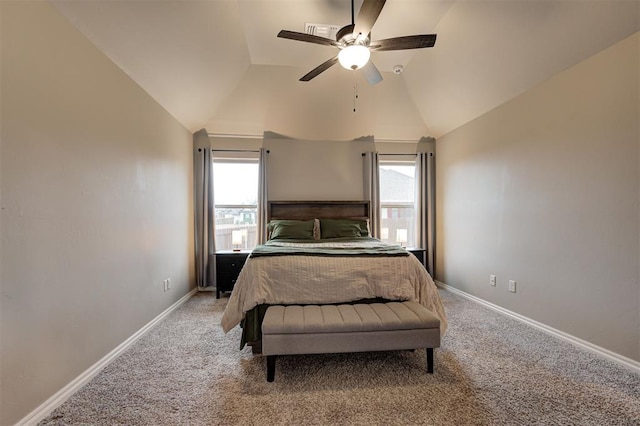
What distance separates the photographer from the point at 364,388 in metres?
1.82

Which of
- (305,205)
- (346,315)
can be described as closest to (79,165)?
(346,315)

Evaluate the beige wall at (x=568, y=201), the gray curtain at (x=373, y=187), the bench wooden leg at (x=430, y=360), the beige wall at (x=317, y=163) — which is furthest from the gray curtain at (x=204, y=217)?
the beige wall at (x=568, y=201)

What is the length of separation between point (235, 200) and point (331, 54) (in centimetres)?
257

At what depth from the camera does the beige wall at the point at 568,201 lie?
6.78 ft

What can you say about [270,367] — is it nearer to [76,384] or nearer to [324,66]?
[76,384]

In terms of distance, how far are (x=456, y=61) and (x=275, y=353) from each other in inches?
138

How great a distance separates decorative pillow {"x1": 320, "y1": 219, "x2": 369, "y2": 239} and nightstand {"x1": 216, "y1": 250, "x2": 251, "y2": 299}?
3.88ft

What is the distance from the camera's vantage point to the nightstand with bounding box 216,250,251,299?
3881 mm

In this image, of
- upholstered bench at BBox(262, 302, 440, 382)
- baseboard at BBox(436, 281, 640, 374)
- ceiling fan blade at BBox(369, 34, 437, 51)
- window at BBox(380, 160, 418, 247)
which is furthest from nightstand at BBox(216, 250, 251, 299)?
baseboard at BBox(436, 281, 640, 374)

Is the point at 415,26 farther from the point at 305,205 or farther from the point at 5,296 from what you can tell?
the point at 5,296

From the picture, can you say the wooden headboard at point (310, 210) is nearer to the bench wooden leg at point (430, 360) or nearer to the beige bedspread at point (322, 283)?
the beige bedspread at point (322, 283)

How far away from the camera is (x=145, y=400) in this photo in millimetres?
1718

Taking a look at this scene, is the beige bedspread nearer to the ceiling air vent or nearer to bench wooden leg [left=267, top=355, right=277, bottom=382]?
bench wooden leg [left=267, top=355, right=277, bottom=382]

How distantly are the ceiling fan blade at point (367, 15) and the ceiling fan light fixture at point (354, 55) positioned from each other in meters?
0.09
